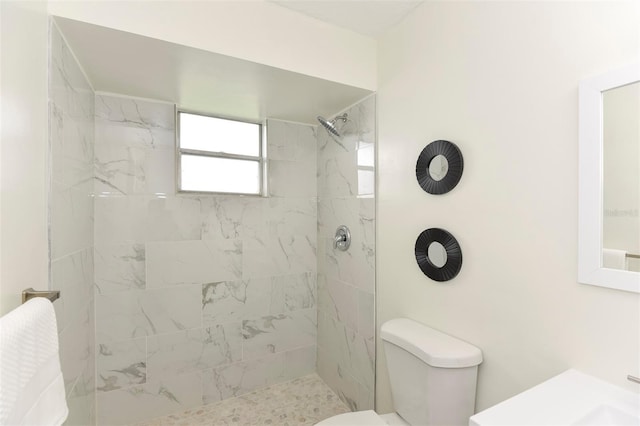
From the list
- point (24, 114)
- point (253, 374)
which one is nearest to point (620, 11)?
point (24, 114)

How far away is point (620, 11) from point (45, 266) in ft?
6.45

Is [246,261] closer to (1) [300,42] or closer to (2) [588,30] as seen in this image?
(1) [300,42]

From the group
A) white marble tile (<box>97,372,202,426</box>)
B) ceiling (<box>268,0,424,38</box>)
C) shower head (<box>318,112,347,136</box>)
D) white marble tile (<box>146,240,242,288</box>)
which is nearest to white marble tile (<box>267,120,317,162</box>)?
shower head (<box>318,112,347,136</box>)

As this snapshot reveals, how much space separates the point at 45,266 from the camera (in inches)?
41.8

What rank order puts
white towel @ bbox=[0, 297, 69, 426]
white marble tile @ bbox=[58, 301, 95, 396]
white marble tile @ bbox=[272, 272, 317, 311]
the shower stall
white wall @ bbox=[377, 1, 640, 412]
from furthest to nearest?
1. white marble tile @ bbox=[272, 272, 317, 311]
2. the shower stall
3. white marble tile @ bbox=[58, 301, 95, 396]
4. white wall @ bbox=[377, 1, 640, 412]
5. white towel @ bbox=[0, 297, 69, 426]

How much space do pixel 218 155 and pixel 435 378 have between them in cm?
184

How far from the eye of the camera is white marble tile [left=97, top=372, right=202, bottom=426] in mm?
1782

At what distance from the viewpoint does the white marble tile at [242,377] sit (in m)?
2.05

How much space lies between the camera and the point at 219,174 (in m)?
2.13

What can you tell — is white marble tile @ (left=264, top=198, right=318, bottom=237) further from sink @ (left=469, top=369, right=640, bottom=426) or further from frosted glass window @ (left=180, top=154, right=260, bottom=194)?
sink @ (left=469, top=369, right=640, bottom=426)

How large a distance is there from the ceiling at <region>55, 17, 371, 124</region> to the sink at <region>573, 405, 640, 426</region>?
1.62 meters

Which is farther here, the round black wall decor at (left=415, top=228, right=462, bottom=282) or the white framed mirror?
the round black wall decor at (left=415, top=228, right=462, bottom=282)

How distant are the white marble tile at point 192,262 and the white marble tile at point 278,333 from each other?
0.42 meters

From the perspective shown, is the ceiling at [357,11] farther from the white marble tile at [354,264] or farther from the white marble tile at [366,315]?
the white marble tile at [366,315]
